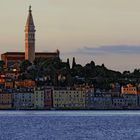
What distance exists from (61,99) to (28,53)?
92.3 feet

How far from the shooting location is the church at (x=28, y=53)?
166750mm

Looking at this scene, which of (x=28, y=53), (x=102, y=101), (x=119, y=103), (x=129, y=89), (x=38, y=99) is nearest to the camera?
(x=38, y=99)

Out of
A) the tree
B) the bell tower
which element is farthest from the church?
the tree

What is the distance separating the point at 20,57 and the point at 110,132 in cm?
9702

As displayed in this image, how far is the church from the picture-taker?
167 metres

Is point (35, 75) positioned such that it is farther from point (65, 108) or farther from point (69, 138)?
point (69, 138)

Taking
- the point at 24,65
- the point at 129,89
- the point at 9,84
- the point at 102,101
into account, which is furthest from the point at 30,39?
the point at 102,101

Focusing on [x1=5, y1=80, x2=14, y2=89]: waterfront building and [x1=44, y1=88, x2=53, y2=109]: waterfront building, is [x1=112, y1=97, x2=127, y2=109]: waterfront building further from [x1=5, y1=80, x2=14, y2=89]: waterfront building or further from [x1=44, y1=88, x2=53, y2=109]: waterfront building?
[x1=5, y1=80, x2=14, y2=89]: waterfront building

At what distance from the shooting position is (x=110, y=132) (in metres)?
75.5

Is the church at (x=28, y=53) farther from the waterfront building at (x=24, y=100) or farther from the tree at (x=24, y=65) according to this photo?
Answer: the waterfront building at (x=24, y=100)

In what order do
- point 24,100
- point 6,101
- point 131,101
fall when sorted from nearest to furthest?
point 6,101
point 24,100
point 131,101

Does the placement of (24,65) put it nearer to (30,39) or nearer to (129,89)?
(30,39)

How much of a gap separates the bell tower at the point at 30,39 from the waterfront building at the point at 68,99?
79.2ft

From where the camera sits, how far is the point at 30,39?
551 feet
